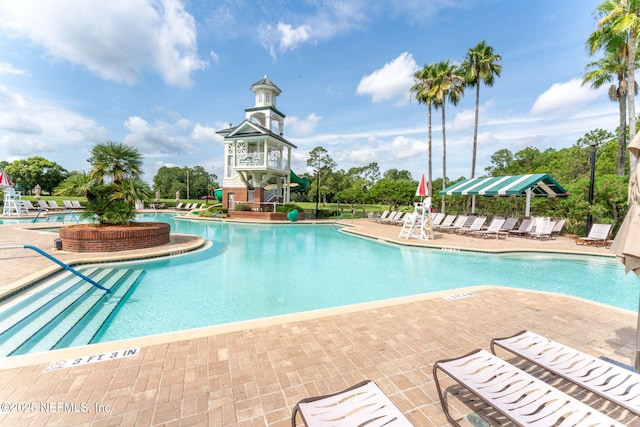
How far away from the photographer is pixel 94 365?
9.37 feet

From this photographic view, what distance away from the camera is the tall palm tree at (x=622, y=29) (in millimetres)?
11695

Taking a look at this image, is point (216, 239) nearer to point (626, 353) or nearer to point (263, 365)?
point (263, 365)

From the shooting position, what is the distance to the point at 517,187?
14219 mm

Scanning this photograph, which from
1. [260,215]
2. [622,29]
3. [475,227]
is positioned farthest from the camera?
[260,215]

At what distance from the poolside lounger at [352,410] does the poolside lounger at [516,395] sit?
715 mm

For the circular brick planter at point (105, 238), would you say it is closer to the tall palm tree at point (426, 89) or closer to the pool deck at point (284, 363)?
the pool deck at point (284, 363)

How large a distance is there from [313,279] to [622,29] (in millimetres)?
17393

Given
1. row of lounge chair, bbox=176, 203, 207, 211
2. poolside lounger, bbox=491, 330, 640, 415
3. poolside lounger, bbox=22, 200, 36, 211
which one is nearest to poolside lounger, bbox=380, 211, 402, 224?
poolside lounger, bbox=491, 330, 640, 415

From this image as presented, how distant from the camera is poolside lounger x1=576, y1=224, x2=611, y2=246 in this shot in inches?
460

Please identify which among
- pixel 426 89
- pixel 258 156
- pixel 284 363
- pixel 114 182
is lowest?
pixel 284 363

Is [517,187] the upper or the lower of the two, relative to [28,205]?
upper

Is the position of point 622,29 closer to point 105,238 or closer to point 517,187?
point 517,187

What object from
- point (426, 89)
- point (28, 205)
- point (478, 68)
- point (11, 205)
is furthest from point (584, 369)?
point (28, 205)

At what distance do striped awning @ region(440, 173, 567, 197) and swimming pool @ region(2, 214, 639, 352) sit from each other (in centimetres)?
506
